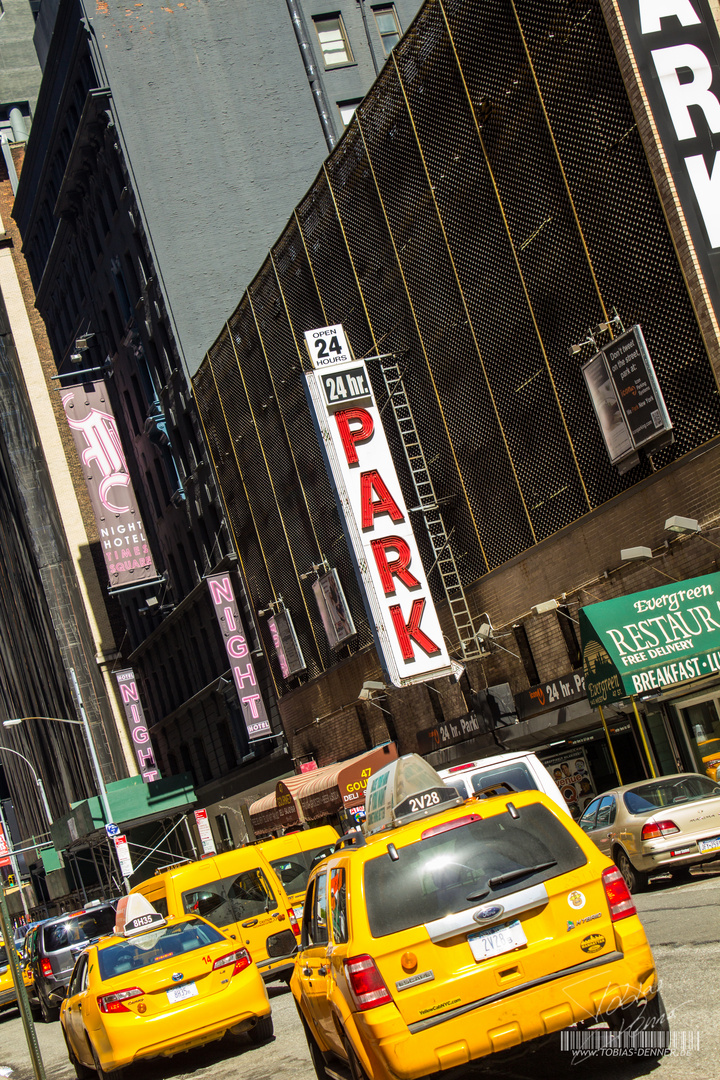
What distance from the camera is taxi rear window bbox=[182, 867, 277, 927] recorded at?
56.6ft

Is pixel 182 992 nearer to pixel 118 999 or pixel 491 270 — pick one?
pixel 118 999

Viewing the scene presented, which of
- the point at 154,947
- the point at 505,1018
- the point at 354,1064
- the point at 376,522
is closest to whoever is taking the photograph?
the point at 505,1018

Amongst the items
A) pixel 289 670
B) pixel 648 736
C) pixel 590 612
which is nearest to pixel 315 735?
pixel 289 670

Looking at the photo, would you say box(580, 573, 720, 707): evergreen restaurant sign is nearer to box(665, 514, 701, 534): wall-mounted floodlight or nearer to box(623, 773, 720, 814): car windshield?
box(665, 514, 701, 534): wall-mounted floodlight

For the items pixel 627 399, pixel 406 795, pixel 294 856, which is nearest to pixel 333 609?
pixel 294 856

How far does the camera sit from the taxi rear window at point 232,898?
1727 centimetres

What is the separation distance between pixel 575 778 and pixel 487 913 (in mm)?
19201

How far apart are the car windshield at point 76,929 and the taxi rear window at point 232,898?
349 inches

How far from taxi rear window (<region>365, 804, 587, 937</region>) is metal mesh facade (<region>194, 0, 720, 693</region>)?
1297cm

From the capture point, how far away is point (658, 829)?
1524cm

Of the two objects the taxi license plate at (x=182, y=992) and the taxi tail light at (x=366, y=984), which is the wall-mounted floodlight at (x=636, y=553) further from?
the taxi tail light at (x=366, y=984)

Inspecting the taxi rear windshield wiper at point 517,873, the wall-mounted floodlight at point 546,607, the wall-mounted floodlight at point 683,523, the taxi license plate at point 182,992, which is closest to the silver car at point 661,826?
the wall-mounted floodlight at point 683,523

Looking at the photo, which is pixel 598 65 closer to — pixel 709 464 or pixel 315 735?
pixel 709 464

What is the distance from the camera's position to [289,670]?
3859 cm
